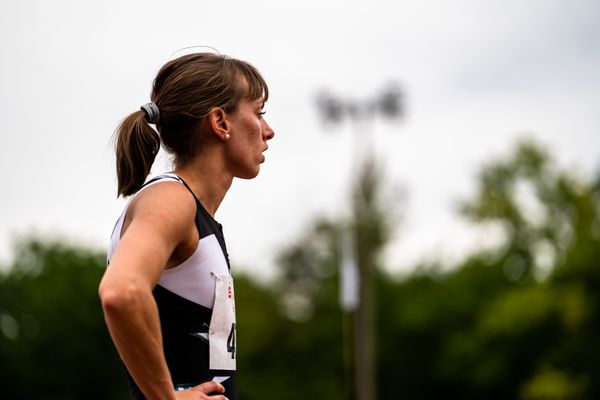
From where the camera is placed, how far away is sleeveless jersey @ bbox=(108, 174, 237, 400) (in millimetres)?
2867

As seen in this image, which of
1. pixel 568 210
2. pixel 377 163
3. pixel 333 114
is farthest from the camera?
pixel 568 210

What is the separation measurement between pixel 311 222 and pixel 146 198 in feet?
128

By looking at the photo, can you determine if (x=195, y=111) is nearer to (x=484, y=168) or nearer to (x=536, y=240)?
(x=536, y=240)

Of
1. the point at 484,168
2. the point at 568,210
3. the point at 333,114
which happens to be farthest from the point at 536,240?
the point at 333,114

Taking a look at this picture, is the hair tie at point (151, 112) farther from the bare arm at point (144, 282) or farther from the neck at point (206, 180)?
the bare arm at point (144, 282)

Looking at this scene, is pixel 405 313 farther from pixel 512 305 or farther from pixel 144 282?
pixel 144 282

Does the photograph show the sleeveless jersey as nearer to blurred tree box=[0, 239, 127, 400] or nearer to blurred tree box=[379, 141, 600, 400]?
blurred tree box=[379, 141, 600, 400]

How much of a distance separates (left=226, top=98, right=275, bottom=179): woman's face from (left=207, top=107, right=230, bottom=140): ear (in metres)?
0.03

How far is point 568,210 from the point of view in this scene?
3631cm

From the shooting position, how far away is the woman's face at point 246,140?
10.3 feet

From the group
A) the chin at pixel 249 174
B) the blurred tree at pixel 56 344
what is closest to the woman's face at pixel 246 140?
the chin at pixel 249 174

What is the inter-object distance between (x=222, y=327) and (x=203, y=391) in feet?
0.73

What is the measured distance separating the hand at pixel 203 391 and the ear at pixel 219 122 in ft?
2.52

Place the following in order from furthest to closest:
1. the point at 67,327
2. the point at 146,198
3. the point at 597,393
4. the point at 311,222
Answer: the point at 311,222 → the point at 67,327 → the point at 597,393 → the point at 146,198
